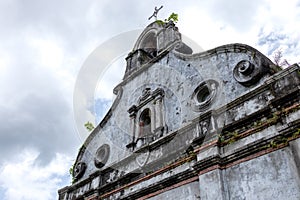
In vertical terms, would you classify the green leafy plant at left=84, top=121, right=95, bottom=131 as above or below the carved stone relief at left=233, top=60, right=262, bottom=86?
above

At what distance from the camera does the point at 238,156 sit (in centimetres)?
632

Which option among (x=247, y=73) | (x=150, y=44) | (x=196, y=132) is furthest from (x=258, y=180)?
(x=150, y=44)

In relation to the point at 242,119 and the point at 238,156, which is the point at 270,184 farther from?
the point at 242,119

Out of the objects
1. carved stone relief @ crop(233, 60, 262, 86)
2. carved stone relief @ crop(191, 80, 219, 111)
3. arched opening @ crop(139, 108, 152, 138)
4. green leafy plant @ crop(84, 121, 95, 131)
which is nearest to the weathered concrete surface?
carved stone relief @ crop(191, 80, 219, 111)

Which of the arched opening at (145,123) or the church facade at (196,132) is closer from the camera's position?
the church facade at (196,132)

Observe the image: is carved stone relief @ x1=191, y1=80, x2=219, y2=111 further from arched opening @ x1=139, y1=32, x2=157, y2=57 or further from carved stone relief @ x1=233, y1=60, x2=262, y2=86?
arched opening @ x1=139, y1=32, x2=157, y2=57

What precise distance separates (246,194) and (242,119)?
150 cm

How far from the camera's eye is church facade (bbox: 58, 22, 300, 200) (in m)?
5.91

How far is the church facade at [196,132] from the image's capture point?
5910 millimetres

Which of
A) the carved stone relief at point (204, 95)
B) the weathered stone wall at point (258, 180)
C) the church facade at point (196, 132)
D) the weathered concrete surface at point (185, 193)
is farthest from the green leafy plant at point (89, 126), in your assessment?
the weathered stone wall at point (258, 180)

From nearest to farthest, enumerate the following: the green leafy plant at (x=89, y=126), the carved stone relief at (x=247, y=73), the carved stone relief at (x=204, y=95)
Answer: the carved stone relief at (x=247, y=73) → the carved stone relief at (x=204, y=95) → the green leafy plant at (x=89, y=126)

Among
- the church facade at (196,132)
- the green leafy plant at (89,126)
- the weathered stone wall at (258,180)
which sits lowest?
the weathered stone wall at (258,180)

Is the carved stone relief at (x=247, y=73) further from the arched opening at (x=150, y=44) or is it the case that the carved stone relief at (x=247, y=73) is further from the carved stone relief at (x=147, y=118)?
the arched opening at (x=150, y=44)

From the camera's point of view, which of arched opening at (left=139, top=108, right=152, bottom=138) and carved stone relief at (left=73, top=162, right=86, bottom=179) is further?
carved stone relief at (left=73, top=162, right=86, bottom=179)
